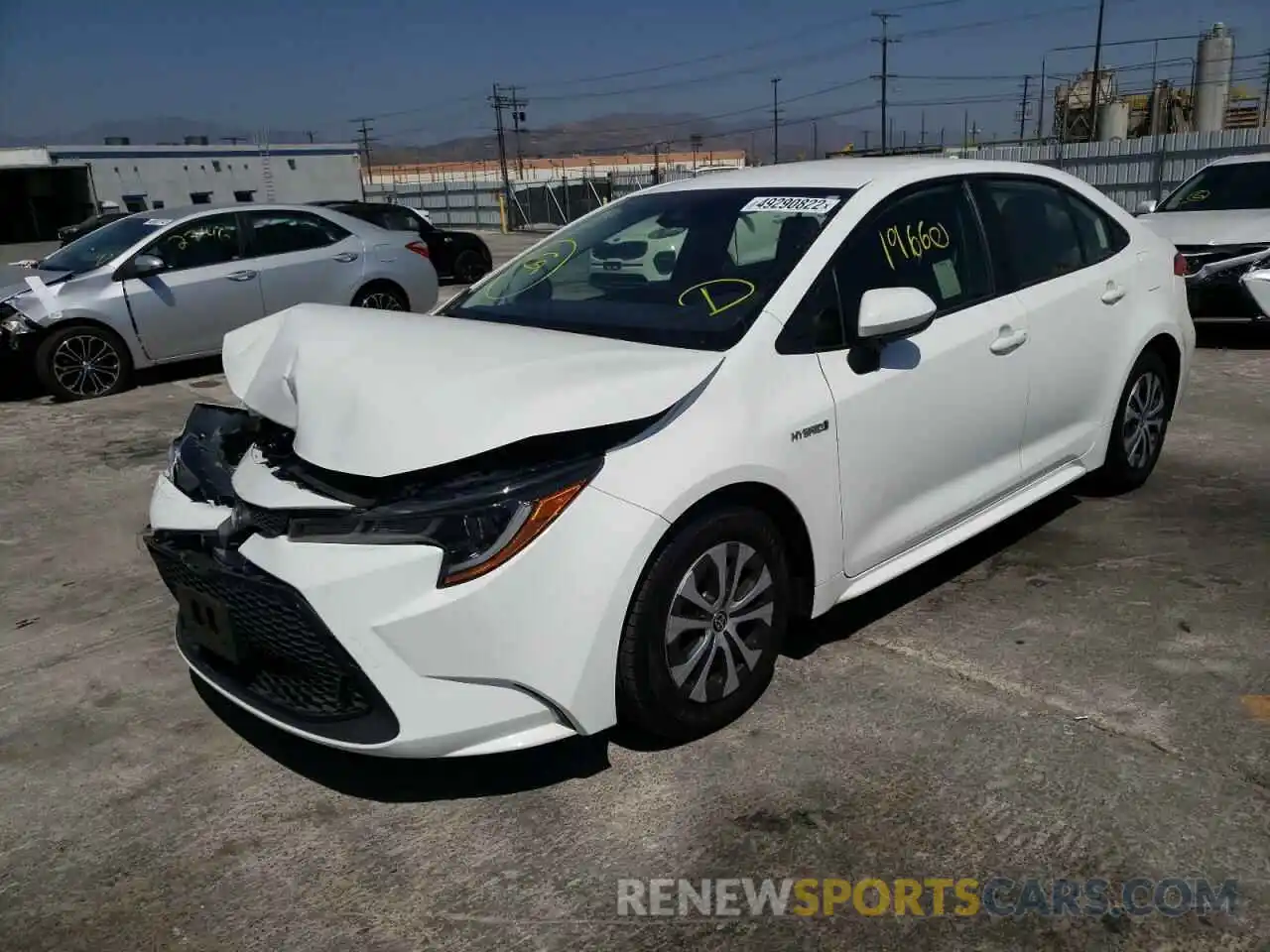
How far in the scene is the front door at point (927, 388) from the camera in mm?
3314

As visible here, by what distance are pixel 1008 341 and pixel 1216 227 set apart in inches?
247

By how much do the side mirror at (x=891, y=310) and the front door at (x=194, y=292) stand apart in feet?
22.5

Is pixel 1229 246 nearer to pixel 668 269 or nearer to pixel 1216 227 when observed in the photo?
pixel 1216 227

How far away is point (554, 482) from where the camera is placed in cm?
258

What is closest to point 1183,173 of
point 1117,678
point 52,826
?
point 1117,678

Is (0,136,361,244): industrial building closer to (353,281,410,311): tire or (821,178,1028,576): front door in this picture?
(353,281,410,311): tire

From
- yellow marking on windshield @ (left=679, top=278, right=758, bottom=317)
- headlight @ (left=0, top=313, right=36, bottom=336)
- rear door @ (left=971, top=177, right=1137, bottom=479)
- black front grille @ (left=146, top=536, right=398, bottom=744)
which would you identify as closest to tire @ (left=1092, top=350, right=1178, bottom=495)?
rear door @ (left=971, top=177, right=1137, bottom=479)

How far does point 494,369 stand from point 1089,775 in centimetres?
194

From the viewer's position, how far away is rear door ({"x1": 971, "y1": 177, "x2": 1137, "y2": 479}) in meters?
4.05

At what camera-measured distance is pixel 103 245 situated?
28.8 feet

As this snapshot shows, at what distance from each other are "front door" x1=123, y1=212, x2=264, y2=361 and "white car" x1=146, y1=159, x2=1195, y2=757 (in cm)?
541

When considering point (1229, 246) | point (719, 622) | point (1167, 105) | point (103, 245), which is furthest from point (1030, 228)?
point (1167, 105)

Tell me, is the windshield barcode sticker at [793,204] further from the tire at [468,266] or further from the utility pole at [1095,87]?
the utility pole at [1095,87]

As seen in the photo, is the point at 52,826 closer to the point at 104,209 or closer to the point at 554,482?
the point at 554,482
